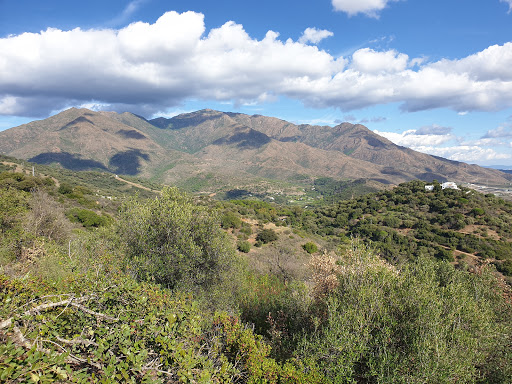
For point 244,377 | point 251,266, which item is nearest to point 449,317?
point 244,377

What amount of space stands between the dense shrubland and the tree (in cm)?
7

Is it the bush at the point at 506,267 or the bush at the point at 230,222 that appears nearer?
the bush at the point at 506,267

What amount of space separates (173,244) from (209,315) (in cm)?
418

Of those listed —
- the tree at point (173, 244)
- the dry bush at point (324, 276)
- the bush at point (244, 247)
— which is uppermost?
the tree at point (173, 244)

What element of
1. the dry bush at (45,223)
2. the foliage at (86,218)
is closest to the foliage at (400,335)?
the dry bush at (45,223)

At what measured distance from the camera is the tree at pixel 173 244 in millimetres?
12680

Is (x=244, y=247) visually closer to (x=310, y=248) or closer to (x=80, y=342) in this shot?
(x=310, y=248)

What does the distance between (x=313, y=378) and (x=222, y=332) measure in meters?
3.45

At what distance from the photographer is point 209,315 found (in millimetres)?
11461

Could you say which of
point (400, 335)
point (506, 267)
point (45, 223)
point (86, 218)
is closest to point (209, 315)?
point (400, 335)

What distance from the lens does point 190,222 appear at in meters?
14.7

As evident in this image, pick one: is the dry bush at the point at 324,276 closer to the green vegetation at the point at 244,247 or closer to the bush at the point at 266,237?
the green vegetation at the point at 244,247

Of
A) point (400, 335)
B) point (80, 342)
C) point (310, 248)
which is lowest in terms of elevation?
point (310, 248)

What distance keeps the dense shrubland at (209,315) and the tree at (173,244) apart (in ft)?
0.23
